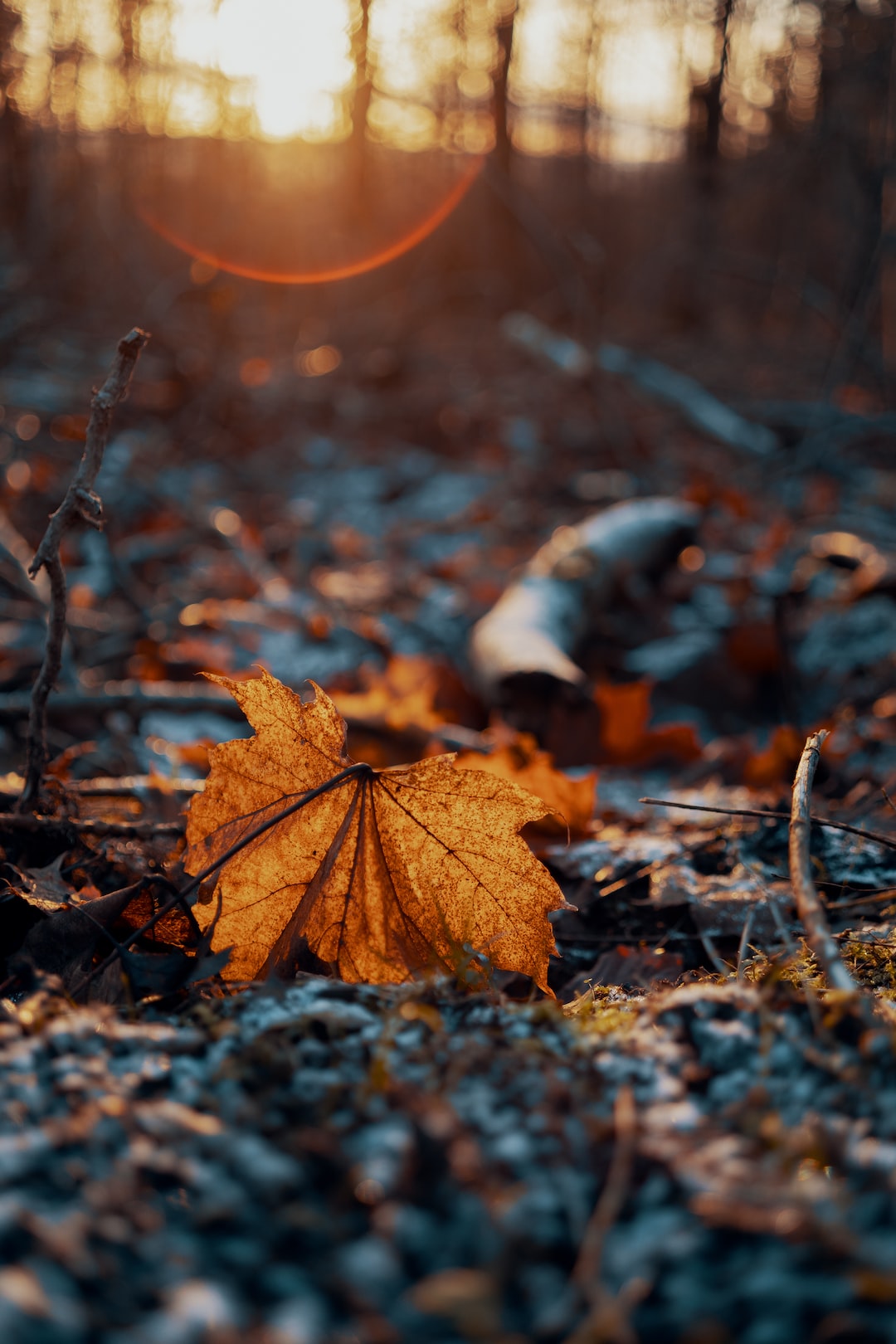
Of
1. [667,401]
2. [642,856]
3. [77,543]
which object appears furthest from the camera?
[667,401]

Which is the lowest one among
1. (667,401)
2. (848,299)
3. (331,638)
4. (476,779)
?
(331,638)

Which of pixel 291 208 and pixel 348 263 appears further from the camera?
pixel 291 208

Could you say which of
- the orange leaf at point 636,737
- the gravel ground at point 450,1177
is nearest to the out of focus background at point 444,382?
the orange leaf at point 636,737

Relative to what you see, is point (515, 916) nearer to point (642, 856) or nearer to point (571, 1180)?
point (571, 1180)

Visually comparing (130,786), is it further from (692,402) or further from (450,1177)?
(692,402)

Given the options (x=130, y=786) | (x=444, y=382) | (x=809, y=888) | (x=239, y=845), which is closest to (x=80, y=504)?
(x=239, y=845)

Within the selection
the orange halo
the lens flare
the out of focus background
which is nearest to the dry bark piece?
the out of focus background

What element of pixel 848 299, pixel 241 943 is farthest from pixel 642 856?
pixel 848 299
